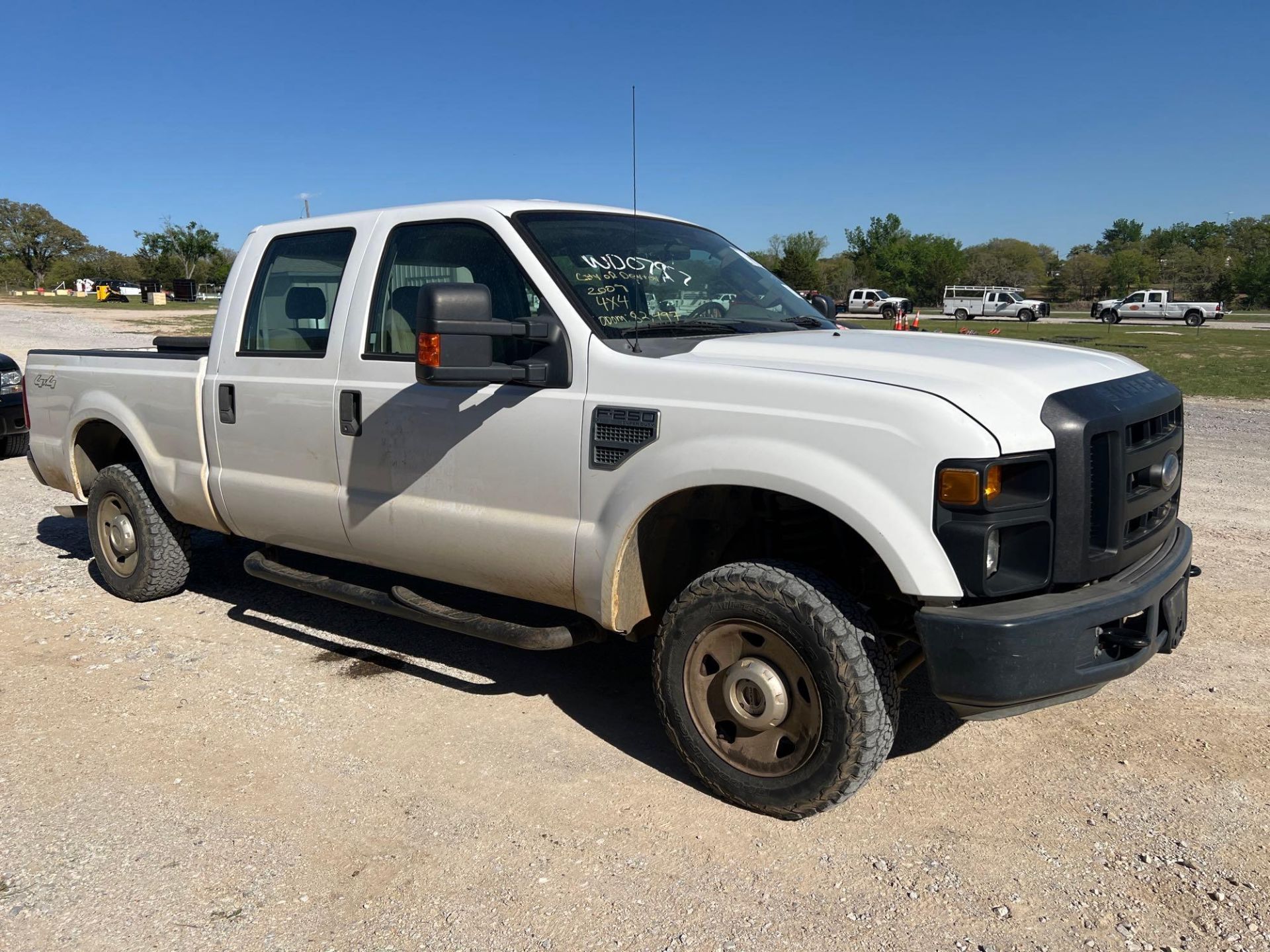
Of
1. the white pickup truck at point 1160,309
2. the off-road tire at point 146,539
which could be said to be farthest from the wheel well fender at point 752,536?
the white pickup truck at point 1160,309

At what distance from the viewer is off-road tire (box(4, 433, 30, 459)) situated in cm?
1093

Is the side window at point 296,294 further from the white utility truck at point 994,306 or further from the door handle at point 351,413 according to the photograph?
the white utility truck at point 994,306

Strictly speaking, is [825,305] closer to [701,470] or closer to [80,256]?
[701,470]

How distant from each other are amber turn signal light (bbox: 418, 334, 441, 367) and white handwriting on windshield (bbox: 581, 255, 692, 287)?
0.87 meters

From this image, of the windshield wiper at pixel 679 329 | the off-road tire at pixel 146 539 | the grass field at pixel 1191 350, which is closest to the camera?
the windshield wiper at pixel 679 329

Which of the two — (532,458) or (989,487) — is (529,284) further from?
(989,487)

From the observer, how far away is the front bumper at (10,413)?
1065 centimetres

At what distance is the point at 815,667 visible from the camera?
3.28 meters

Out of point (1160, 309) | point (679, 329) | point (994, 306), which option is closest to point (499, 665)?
point (679, 329)

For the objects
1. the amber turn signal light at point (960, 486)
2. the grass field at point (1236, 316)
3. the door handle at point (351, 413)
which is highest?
the grass field at point (1236, 316)

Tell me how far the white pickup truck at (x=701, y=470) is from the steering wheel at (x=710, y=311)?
0.02 metres

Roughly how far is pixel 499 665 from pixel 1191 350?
25.3 meters

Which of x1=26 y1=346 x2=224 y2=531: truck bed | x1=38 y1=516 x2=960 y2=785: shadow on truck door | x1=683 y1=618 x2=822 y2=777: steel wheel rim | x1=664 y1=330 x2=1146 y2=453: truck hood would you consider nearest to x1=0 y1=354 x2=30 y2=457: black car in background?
x1=26 y1=346 x2=224 y2=531: truck bed

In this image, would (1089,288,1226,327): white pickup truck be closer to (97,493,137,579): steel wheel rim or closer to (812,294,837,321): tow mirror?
(812,294,837,321): tow mirror
